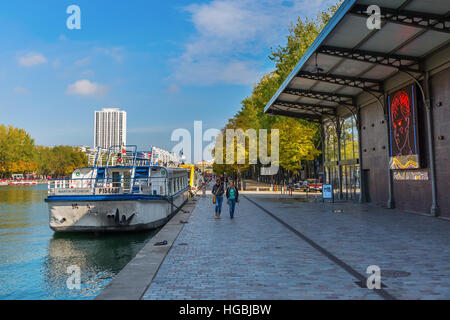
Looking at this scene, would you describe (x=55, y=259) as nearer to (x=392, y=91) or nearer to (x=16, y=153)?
(x=392, y=91)

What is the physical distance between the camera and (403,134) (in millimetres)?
17219

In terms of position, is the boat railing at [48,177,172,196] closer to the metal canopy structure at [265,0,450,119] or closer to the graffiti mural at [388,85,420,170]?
the metal canopy structure at [265,0,450,119]

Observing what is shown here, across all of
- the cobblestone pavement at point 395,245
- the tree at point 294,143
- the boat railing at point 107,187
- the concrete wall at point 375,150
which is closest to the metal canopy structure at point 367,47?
the concrete wall at point 375,150

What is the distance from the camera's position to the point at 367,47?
14930 mm

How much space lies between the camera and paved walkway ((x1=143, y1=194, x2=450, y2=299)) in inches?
219

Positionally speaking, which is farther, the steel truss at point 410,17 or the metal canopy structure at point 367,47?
the metal canopy structure at point 367,47

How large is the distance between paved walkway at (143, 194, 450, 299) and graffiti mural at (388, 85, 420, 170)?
4389mm

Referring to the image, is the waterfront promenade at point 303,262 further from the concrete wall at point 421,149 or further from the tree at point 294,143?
the tree at point 294,143

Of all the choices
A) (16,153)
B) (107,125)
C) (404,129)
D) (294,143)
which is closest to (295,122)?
(294,143)

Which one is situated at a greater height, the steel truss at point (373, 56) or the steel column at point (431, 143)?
the steel truss at point (373, 56)

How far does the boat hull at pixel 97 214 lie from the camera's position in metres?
14.2

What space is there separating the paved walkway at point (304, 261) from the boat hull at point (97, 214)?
119 inches

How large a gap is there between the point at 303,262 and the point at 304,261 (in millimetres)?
95
